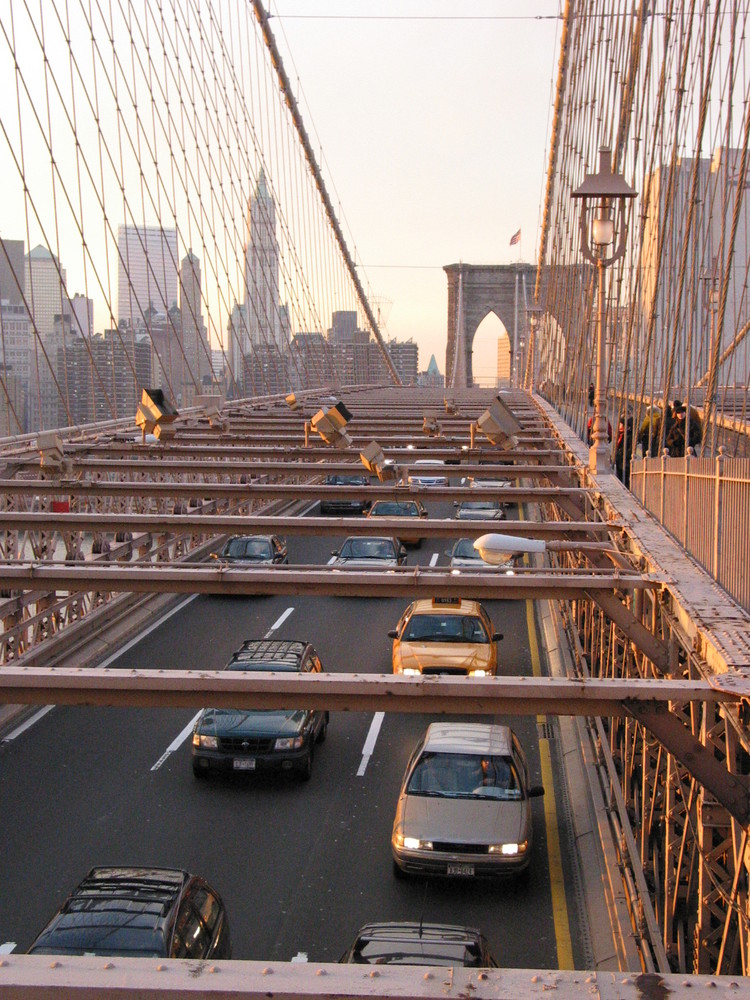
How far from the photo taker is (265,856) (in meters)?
12.3

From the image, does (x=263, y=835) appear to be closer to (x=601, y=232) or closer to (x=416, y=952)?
(x=416, y=952)

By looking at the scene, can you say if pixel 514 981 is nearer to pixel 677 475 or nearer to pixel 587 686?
pixel 587 686

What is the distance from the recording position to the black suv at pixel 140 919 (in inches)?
329

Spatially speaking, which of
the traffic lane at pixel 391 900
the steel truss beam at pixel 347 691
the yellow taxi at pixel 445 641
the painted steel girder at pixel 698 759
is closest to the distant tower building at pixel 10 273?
the yellow taxi at pixel 445 641

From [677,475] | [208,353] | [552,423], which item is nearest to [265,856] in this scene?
[677,475]

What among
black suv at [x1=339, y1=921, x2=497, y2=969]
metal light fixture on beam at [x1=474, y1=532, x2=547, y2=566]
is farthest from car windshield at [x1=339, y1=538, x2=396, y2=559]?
metal light fixture on beam at [x1=474, y1=532, x2=547, y2=566]

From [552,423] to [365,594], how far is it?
18943 millimetres

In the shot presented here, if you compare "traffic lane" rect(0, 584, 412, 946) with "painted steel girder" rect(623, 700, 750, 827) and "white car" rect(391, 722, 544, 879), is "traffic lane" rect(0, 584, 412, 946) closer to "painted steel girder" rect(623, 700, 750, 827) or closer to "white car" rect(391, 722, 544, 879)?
"white car" rect(391, 722, 544, 879)

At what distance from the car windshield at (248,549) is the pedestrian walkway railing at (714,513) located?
57.0 ft

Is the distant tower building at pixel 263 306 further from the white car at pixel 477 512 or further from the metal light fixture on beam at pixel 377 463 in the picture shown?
the metal light fixture on beam at pixel 377 463

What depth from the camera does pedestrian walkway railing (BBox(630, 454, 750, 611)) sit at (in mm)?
6402

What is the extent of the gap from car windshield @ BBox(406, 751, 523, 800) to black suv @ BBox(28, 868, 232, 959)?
3.38m

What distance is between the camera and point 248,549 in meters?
26.9

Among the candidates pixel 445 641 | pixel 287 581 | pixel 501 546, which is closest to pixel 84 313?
pixel 445 641
